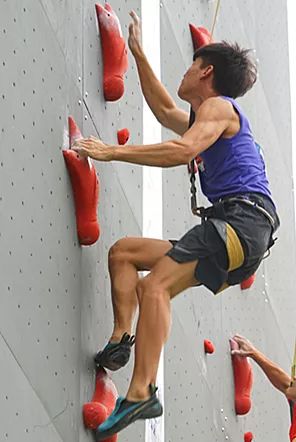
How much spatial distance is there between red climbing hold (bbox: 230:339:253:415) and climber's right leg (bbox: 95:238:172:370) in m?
2.50

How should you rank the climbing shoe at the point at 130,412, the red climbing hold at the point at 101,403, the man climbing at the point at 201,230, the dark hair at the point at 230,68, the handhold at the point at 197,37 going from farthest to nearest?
the handhold at the point at 197,37 < the dark hair at the point at 230,68 < the red climbing hold at the point at 101,403 < the man climbing at the point at 201,230 < the climbing shoe at the point at 130,412

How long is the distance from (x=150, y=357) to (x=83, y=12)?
5.57ft

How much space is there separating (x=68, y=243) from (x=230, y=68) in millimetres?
1042

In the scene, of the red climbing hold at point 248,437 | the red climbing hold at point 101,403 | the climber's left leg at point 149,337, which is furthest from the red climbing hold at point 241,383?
the climber's left leg at point 149,337

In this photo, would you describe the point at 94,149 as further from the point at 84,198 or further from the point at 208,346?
the point at 208,346

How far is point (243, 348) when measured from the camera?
8.09 meters

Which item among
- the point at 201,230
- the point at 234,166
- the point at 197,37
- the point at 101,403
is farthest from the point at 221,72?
the point at 197,37

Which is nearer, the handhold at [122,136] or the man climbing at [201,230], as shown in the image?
the man climbing at [201,230]

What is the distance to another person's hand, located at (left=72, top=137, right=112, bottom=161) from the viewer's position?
5.19 metres

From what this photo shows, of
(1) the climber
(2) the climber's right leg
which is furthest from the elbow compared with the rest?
(1) the climber

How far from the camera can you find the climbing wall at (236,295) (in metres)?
7.10

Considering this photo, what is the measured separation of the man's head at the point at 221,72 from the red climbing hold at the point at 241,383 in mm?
2577

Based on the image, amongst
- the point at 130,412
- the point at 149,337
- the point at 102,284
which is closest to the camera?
the point at 130,412

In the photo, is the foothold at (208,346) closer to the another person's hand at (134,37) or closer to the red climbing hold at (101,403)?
the red climbing hold at (101,403)
